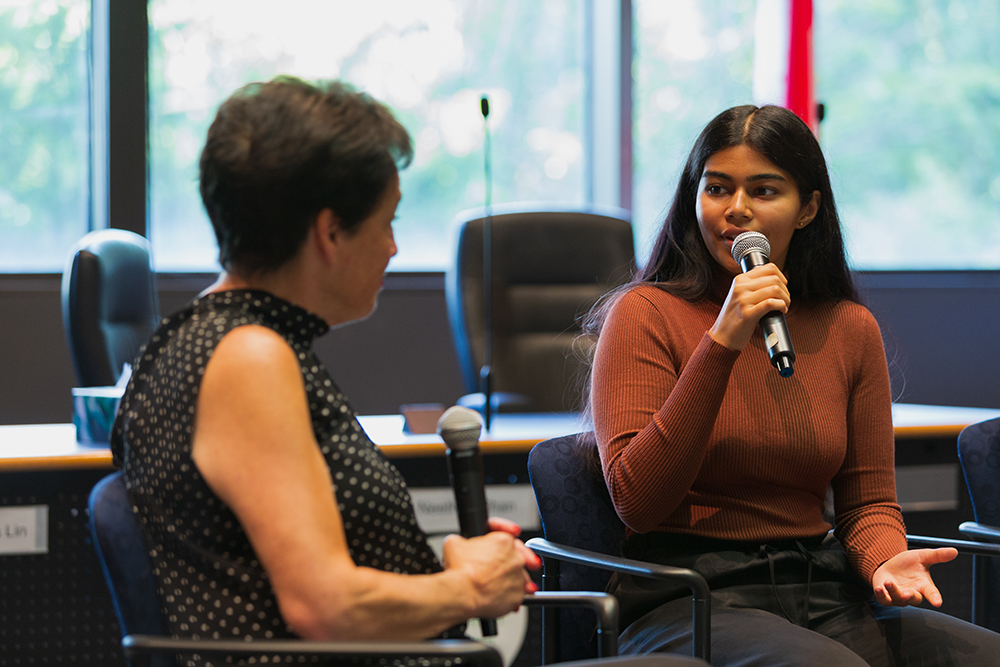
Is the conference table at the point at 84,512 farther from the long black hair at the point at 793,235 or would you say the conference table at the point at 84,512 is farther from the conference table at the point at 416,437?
the long black hair at the point at 793,235

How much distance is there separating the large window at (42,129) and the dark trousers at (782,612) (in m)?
3.19

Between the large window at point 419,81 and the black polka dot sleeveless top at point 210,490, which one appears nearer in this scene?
the black polka dot sleeveless top at point 210,490

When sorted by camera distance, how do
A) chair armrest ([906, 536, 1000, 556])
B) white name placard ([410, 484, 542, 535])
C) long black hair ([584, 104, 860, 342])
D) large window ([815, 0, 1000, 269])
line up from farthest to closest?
large window ([815, 0, 1000, 269])
white name placard ([410, 484, 542, 535])
long black hair ([584, 104, 860, 342])
chair armrest ([906, 536, 1000, 556])

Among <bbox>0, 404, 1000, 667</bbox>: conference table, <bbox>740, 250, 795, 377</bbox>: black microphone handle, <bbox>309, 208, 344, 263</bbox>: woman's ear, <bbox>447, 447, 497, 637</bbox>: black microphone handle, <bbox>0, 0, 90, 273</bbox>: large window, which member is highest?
<bbox>0, 0, 90, 273</bbox>: large window

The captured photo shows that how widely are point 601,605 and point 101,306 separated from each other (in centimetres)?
169

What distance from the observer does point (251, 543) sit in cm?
88

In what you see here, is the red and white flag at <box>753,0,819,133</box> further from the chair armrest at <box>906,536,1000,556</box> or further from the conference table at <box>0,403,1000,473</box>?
the chair armrest at <box>906,536,1000,556</box>

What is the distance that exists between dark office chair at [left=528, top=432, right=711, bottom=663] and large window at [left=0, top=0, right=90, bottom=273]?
3014 millimetres

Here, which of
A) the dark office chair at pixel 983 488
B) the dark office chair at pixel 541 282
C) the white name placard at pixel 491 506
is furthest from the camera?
the dark office chair at pixel 541 282

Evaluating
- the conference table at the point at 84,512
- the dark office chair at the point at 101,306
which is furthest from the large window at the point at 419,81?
the conference table at the point at 84,512

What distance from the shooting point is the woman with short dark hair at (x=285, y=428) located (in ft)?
2.78

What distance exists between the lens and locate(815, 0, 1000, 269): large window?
448cm

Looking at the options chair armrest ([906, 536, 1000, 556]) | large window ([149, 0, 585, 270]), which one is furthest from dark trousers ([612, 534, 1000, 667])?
large window ([149, 0, 585, 270])

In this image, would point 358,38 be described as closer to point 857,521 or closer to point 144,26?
point 144,26
